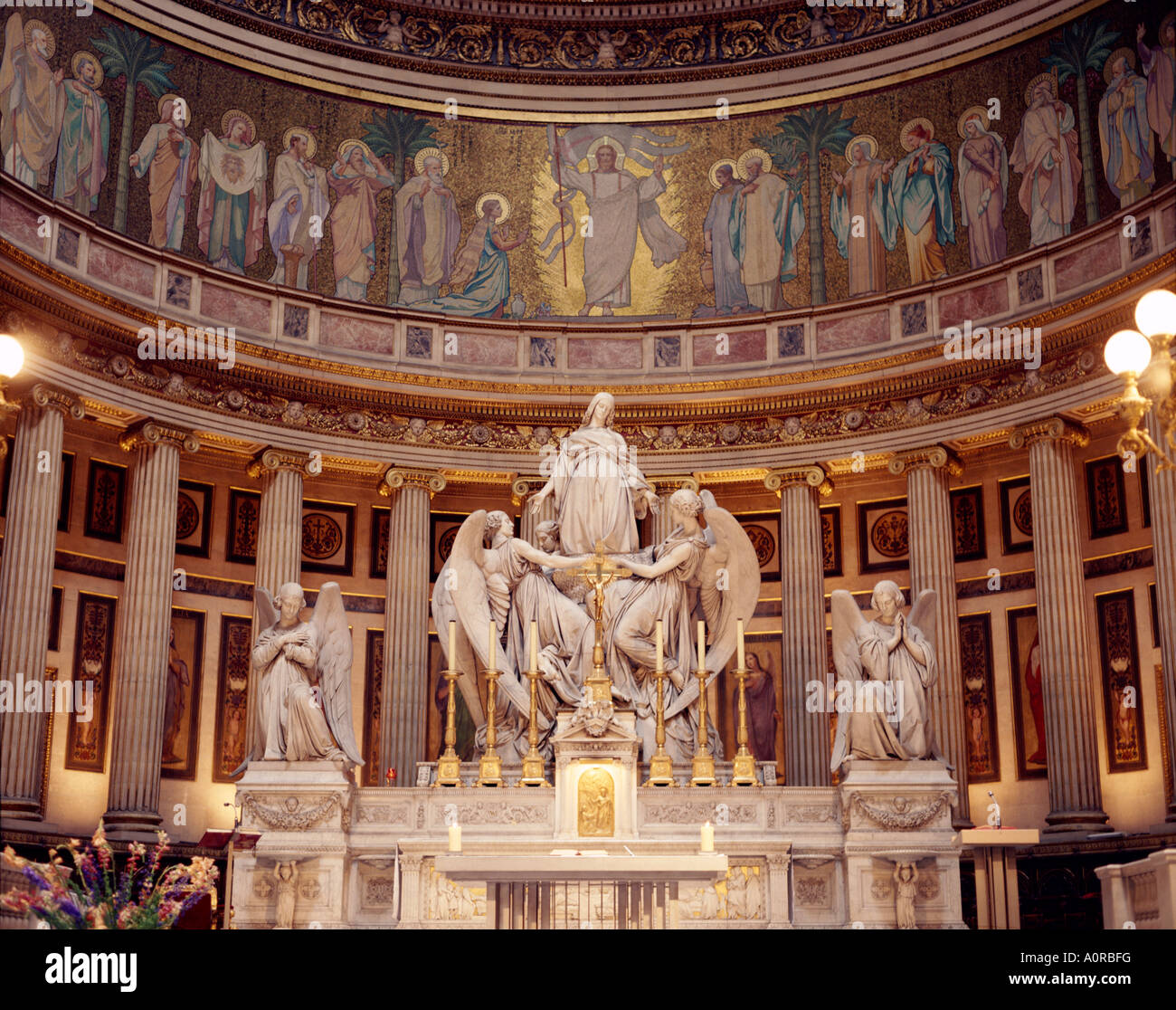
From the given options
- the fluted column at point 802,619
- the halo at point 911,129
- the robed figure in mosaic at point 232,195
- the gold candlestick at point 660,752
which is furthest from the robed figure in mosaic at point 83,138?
the gold candlestick at point 660,752

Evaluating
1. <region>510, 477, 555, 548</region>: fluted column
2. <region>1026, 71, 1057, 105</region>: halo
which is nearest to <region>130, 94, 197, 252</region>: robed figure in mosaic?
<region>510, 477, 555, 548</region>: fluted column

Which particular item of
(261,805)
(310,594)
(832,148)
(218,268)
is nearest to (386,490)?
(310,594)

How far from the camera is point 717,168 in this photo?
29.7 m

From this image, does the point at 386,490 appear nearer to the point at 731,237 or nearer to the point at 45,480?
the point at 45,480

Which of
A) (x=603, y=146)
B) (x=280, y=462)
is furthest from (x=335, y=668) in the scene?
(x=603, y=146)

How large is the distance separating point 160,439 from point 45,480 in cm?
245

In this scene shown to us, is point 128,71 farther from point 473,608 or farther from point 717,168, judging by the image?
point 473,608

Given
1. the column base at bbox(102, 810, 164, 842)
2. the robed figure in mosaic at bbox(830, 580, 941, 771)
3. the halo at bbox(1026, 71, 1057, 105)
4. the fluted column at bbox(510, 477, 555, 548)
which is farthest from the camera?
the halo at bbox(1026, 71, 1057, 105)

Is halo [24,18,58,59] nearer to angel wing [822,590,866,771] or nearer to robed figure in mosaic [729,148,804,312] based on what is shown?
robed figure in mosaic [729,148,804,312]

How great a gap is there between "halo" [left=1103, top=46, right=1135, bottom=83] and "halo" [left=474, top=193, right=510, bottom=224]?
1151 cm

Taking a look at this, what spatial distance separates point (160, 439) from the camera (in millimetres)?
25125

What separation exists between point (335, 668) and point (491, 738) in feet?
5.83

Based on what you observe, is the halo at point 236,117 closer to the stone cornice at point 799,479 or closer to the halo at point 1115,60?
the stone cornice at point 799,479

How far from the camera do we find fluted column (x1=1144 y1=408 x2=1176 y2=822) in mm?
22188
